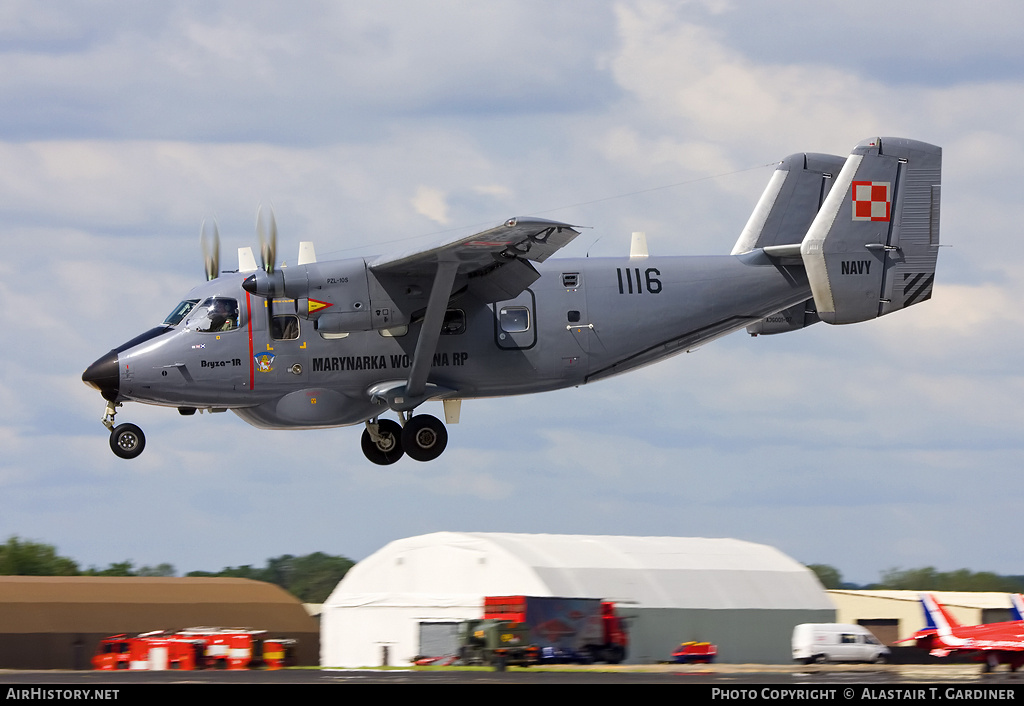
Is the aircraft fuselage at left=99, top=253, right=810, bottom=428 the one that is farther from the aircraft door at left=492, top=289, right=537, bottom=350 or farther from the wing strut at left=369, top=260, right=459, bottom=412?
the wing strut at left=369, top=260, right=459, bottom=412

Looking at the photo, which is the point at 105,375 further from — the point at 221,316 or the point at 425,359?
the point at 425,359

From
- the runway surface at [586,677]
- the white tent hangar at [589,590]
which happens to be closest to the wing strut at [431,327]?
the runway surface at [586,677]

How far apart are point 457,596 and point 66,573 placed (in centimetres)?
2888

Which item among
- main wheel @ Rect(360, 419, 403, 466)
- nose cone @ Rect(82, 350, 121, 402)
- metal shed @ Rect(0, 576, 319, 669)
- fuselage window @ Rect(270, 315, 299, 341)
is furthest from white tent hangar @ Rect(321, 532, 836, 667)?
nose cone @ Rect(82, 350, 121, 402)

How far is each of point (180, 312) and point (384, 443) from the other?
483 centimetres

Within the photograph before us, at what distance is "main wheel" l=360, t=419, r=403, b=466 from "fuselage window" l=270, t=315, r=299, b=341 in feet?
9.47

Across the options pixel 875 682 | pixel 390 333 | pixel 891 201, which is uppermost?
pixel 891 201

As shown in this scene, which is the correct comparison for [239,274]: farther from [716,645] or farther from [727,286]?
[716,645]

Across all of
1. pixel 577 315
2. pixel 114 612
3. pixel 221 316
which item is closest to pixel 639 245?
pixel 577 315

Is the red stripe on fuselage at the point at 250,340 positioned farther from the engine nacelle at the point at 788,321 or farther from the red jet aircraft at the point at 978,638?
the red jet aircraft at the point at 978,638

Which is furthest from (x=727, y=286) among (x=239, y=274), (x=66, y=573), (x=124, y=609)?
(x=66, y=573)

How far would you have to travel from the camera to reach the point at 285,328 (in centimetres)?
2664

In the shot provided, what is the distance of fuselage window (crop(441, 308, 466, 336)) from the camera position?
27.3 metres

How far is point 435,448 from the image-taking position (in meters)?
28.0
